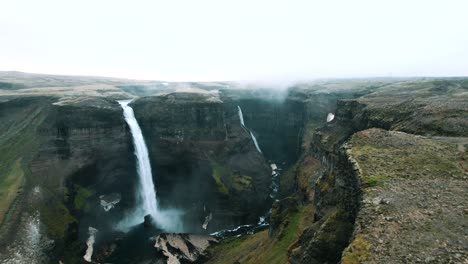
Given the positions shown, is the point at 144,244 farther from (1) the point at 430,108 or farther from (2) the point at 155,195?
(1) the point at 430,108

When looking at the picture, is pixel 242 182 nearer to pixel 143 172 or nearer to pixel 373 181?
pixel 143 172

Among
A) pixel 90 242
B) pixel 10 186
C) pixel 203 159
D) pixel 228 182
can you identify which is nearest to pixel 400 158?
pixel 90 242

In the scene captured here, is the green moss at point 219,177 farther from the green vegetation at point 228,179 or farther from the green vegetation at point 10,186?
the green vegetation at point 10,186

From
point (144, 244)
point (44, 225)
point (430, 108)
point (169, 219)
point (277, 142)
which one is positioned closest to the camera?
point (430, 108)

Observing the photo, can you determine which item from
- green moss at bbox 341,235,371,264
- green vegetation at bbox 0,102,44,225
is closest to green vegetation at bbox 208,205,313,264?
green moss at bbox 341,235,371,264

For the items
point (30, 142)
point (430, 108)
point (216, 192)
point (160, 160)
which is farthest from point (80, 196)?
point (430, 108)

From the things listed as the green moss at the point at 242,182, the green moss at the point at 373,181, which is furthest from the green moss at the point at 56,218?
the green moss at the point at 373,181

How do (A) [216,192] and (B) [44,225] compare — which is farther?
(A) [216,192]

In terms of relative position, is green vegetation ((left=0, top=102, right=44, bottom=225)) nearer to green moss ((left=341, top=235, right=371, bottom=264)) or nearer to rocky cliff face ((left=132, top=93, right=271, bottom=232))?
rocky cliff face ((left=132, top=93, right=271, bottom=232))
